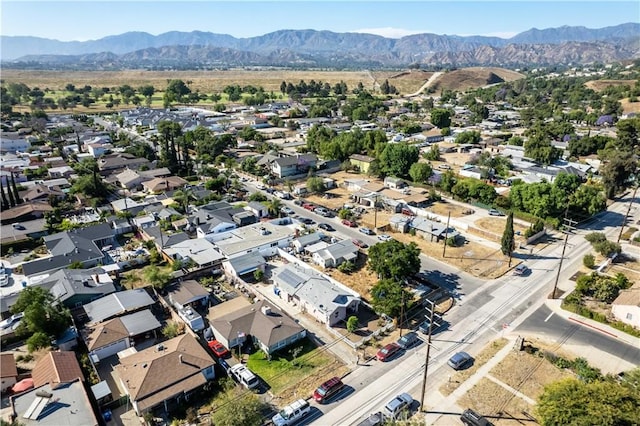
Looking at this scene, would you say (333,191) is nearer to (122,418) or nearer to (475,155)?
(475,155)

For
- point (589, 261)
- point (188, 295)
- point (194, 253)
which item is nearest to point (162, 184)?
point (194, 253)

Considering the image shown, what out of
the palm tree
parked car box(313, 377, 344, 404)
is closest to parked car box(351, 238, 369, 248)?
the palm tree

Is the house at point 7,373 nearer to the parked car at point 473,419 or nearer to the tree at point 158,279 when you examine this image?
the tree at point 158,279

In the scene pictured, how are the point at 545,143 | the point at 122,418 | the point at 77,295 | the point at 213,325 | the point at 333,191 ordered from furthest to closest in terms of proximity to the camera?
the point at 545,143 < the point at 333,191 < the point at 77,295 < the point at 213,325 < the point at 122,418

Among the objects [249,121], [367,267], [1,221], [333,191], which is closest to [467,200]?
[333,191]

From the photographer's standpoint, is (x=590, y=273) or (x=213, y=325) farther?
(x=590, y=273)

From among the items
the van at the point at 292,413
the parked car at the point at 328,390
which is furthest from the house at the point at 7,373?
the parked car at the point at 328,390

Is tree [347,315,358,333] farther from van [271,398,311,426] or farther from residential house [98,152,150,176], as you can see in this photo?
residential house [98,152,150,176]
